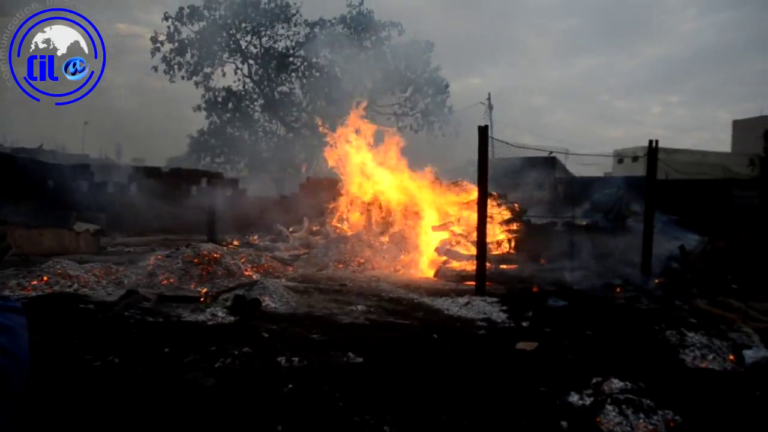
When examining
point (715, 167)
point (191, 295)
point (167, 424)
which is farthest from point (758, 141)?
point (167, 424)

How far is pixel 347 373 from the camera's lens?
5.93 meters

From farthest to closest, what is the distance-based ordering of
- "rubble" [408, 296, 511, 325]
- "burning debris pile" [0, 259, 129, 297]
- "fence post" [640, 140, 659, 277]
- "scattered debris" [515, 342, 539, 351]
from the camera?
"fence post" [640, 140, 659, 277]
"burning debris pile" [0, 259, 129, 297]
"rubble" [408, 296, 511, 325]
"scattered debris" [515, 342, 539, 351]

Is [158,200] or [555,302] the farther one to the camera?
[158,200]

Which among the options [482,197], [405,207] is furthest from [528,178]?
[482,197]

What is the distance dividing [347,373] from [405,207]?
33.4 feet

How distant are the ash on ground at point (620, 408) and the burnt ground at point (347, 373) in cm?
11

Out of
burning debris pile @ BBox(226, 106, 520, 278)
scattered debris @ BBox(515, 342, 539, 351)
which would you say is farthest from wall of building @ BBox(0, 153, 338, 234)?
scattered debris @ BBox(515, 342, 539, 351)

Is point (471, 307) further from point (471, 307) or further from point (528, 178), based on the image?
point (528, 178)

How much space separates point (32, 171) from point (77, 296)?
10.6 m

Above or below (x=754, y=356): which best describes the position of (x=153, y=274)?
above

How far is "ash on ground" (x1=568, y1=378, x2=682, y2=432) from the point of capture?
4.86 metres

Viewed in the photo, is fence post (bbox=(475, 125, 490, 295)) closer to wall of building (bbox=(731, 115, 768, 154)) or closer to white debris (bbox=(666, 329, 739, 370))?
white debris (bbox=(666, 329, 739, 370))

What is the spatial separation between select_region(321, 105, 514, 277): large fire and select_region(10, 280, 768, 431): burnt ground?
570 cm

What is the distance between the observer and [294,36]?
78.8 ft
